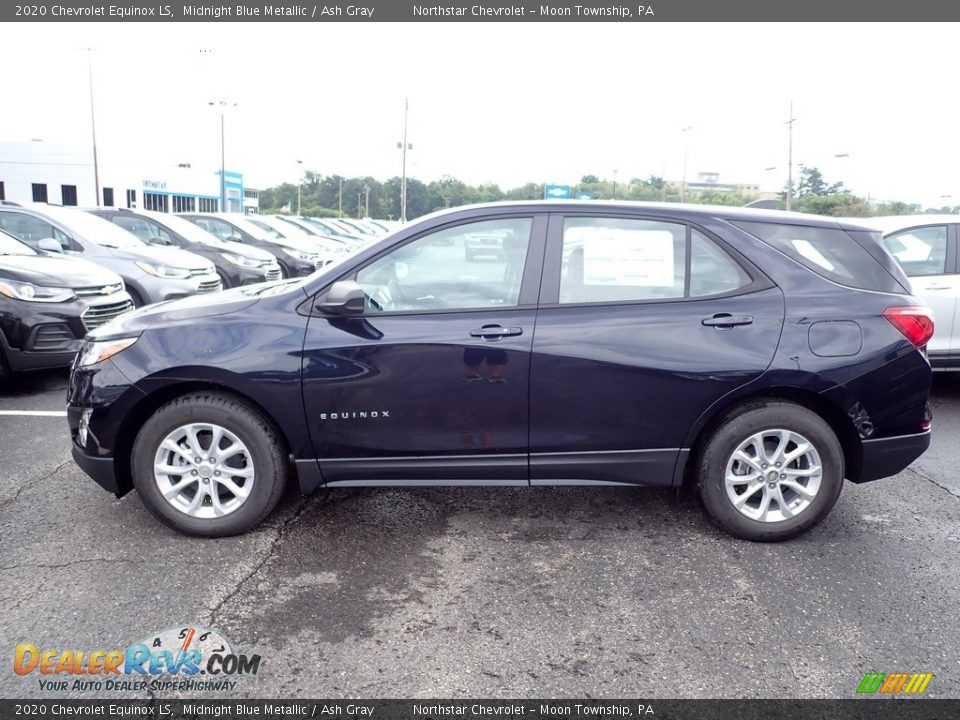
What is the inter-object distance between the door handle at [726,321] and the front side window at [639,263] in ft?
0.47

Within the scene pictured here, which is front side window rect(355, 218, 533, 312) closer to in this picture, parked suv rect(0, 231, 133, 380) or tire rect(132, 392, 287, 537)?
tire rect(132, 392, 287, 537)

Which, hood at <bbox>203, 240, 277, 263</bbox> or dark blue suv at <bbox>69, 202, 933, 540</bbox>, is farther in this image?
hood at <bbox>203, 240, 277, 263</bbox>

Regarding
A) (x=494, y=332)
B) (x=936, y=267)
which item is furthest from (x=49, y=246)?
(x=936, y=267)

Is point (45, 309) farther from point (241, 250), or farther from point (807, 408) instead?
point (241, 250)

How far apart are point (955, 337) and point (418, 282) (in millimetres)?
5157

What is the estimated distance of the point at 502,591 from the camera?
3.34m

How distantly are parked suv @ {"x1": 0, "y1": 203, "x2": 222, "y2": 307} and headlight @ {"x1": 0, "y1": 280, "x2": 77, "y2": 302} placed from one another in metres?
2.50

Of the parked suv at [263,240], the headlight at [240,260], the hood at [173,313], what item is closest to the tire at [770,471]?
the hood at [173,313]

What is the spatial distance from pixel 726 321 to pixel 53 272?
6.26 metres

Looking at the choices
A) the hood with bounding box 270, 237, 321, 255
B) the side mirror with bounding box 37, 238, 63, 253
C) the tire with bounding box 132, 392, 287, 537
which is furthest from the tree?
the tire with bounding box 132, 392, 287, 537

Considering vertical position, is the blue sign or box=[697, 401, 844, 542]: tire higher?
the blue sign

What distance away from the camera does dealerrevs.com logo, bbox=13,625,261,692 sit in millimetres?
2676

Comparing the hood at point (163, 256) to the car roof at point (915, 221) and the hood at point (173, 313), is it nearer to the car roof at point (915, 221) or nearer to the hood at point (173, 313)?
the hood at point (173, 313)

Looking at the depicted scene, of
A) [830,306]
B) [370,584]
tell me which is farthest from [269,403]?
[830,306]
